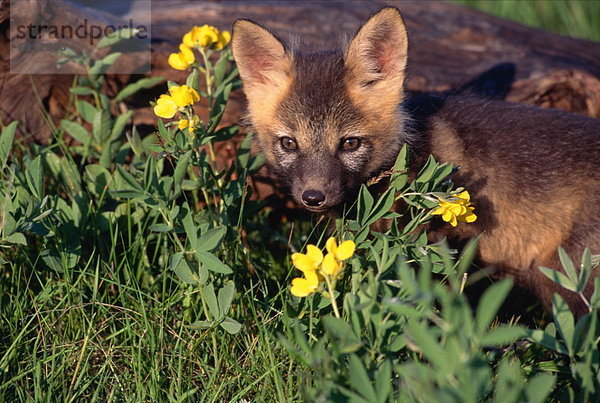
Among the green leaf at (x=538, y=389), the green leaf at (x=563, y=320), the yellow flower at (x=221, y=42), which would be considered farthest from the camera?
the yellow flower at (x=221, y=42)

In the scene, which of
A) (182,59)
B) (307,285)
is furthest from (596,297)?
(182,59)

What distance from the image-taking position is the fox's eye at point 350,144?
10.6 ft

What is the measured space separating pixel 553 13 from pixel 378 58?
4.66m

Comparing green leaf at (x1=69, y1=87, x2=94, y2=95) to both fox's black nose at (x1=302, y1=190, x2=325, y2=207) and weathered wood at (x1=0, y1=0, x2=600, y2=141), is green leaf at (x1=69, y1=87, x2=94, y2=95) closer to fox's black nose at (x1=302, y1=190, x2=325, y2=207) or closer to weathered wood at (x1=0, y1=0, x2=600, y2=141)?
weathered wood at (x1=0, y1=0, x2=600, y2=141)

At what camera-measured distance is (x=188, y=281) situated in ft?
9.17

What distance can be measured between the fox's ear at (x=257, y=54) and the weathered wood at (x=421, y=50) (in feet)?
2.58

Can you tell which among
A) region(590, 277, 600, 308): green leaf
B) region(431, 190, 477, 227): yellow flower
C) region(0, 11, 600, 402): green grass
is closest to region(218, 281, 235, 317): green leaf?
region(0, 11, 600, 402): green grass

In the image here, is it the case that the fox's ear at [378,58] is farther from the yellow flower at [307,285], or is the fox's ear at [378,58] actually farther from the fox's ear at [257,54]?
the yellow flower at [307,285]

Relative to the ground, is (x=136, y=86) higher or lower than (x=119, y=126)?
higher

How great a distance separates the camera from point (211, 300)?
2781mm

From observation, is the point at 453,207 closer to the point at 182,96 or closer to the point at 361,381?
the point at 361,381

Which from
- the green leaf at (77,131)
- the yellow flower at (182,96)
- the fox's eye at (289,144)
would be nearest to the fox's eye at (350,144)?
the fox's eye at (289,144)

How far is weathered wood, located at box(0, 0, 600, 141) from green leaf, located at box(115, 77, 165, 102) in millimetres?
219

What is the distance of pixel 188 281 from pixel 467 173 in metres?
1.54
